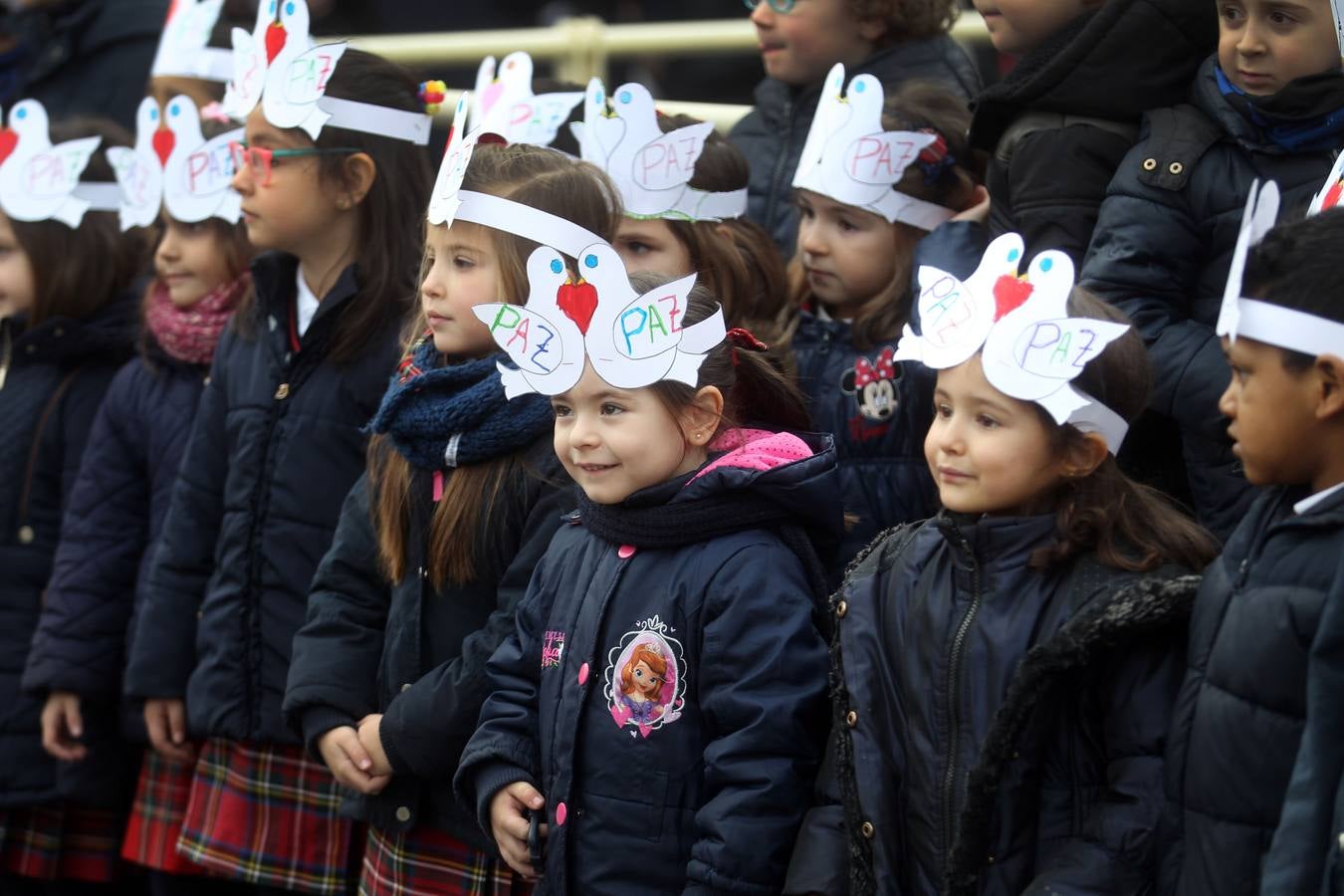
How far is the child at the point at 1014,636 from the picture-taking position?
2.59 meters

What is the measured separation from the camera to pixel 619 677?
310cm

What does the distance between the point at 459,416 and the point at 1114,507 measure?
1340 millimetres

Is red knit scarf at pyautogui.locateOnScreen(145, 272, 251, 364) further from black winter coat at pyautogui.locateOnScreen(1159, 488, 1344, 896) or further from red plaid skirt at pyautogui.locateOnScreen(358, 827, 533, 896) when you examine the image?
black winter coat at pyautogui.locateOnScreen(1159, 488, 1344, 896)

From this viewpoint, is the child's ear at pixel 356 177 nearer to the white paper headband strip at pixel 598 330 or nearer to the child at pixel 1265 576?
the white paper headband strip at pixel 598 330

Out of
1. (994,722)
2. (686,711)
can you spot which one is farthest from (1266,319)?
(686,711)

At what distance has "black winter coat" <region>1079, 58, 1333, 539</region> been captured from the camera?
3141mm

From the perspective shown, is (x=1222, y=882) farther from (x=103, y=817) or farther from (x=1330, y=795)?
(x=103, y=817)

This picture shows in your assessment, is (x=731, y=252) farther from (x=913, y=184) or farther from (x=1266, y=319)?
(x=1266, y=319)

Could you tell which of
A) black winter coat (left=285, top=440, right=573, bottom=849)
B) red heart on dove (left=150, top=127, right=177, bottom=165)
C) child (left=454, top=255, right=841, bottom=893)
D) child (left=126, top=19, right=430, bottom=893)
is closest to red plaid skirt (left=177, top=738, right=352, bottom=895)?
child (left=126, top=19, right=430, bottom=893)

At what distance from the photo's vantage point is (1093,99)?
3383 millimetres

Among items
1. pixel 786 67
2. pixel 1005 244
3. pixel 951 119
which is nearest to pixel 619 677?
pixel 1005 244

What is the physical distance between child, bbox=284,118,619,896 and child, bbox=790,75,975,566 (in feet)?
1.69

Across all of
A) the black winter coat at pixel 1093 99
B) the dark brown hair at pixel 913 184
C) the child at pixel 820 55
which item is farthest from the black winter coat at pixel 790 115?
the black winter coat at pixel 1093 99

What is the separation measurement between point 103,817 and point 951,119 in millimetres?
2827
